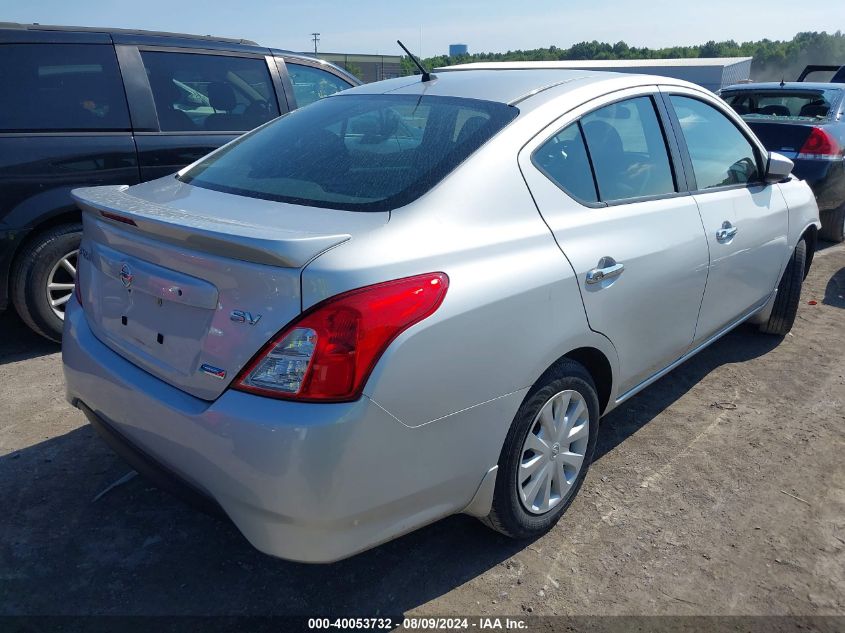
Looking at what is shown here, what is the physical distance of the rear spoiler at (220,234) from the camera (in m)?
1.84

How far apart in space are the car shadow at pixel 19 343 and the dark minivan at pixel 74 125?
19 cm

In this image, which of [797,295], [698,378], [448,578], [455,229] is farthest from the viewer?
[797,295]

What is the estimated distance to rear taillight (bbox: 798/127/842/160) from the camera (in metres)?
6.54

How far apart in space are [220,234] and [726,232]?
8.27ft

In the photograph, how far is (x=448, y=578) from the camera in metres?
2.46

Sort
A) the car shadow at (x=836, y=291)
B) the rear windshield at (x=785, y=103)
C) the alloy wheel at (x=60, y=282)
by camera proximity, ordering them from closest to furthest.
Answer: the alloy wheel at (x=60, y=282) < the car shadow at (x=836, y=291) < the rear windshield at (x=785, y=103)

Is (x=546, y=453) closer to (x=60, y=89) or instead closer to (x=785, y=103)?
(x=60, y=89)

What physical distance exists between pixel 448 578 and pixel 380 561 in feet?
0.86

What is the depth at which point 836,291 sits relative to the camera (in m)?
5.82

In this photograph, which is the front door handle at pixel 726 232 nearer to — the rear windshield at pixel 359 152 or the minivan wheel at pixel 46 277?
the rear windshield at pixel 359 152

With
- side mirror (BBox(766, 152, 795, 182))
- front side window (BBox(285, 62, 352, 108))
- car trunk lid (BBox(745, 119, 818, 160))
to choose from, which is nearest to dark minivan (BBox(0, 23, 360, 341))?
front side window (BBox(285, 62, 352, 108))

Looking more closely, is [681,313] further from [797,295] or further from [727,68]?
[727,68]

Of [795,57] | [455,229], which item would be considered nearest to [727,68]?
[455,229]

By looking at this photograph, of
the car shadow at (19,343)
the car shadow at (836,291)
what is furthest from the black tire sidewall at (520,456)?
the car shadow at (836,291)
